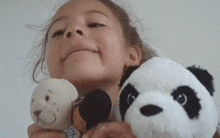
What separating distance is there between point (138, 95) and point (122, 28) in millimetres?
319

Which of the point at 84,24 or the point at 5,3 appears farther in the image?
the point at 5,3

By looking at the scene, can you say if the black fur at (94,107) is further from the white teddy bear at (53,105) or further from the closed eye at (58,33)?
the closed eye at (58,33)

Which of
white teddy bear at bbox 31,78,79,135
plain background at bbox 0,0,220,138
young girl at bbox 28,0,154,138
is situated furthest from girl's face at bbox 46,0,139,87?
plain background at bbox 0,0,220,138

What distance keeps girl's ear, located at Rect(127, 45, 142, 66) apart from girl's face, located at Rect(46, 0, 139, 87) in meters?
0.01

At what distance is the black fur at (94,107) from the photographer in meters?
0.26

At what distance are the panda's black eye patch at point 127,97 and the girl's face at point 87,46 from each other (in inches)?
5.2

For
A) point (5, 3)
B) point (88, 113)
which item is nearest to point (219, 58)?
point (88, 113)

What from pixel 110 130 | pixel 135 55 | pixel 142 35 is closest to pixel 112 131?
pixel 110 130

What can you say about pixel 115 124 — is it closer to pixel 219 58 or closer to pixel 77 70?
pixel 77 70

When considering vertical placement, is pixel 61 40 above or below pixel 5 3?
above

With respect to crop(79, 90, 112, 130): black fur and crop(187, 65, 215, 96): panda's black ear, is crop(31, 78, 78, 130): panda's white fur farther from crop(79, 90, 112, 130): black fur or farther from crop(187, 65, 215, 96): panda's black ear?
crop(187, 65, 215, 96): panda's black ear

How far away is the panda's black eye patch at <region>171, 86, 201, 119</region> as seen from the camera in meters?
0.25

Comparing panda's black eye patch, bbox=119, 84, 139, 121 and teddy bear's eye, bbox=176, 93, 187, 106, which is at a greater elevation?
teddy bear's eye, bbox=176, 93, 187, 106

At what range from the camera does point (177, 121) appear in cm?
23
